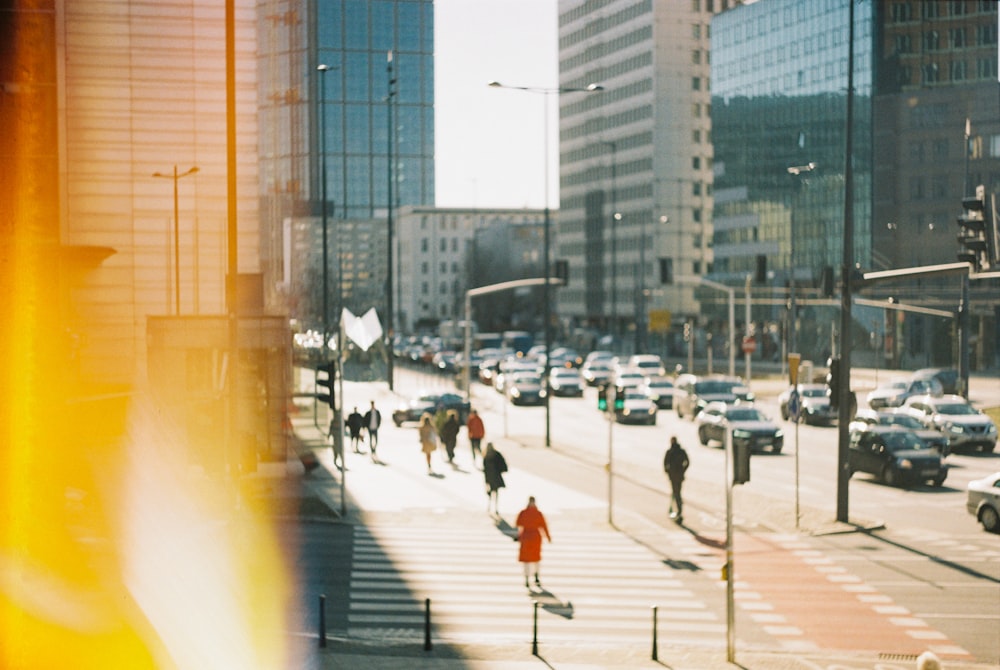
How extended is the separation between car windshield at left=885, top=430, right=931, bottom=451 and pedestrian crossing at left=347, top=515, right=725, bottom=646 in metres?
11.7

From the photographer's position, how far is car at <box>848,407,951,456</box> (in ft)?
135

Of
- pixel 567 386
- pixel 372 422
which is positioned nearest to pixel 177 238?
pixel 372 422

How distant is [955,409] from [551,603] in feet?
95.8

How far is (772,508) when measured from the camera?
106ft

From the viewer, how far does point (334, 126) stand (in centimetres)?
3438

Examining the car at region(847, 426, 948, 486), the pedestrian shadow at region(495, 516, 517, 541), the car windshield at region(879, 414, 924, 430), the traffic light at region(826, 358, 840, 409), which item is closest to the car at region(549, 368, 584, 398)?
the car windshield at region(879, 414, 924, 430)

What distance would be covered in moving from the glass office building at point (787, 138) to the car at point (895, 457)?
46.3m

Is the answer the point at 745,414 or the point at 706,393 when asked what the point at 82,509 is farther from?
the point at 706,393

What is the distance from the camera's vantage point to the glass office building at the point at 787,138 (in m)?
98.9

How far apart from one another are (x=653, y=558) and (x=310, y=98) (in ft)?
44.1

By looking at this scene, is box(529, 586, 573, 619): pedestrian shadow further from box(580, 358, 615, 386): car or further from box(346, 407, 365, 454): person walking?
box(580, 358, 615, 386): car

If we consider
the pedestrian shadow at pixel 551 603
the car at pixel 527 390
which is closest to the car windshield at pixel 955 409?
the car at pixel 527 390

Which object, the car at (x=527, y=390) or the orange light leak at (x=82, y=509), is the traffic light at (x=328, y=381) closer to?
the orange light leak at (x=82, y=509)

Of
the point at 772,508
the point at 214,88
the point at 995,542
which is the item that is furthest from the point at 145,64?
the point at 995,542
